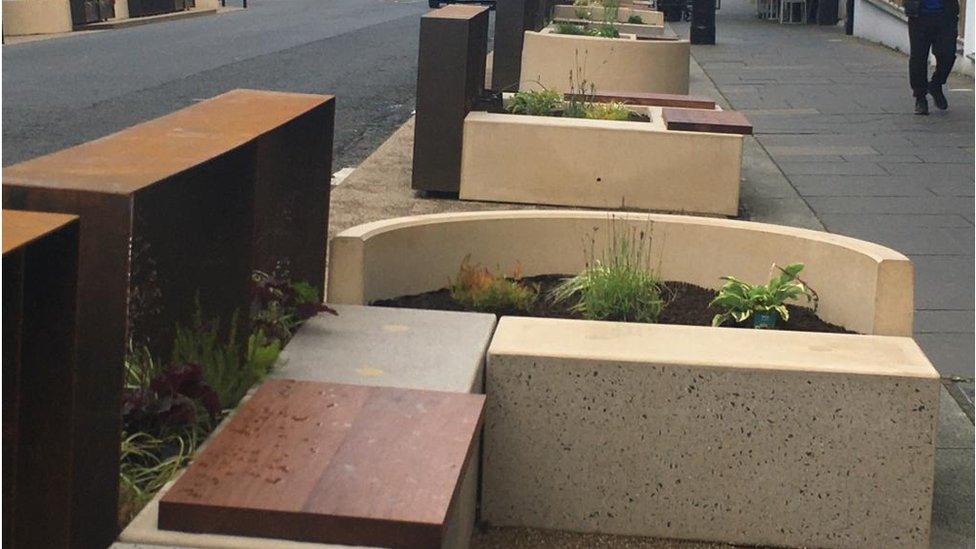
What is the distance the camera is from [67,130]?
1272cm

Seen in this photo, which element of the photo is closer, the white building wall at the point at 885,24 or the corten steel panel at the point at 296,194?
the corten steel panel at the point at 296,194

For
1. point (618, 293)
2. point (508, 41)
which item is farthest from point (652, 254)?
point (508, 41)

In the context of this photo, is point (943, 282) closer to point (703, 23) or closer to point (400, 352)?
point (400, 352)

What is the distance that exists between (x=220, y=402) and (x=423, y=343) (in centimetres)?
86

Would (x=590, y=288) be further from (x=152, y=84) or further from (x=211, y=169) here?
(x=152, y=84)

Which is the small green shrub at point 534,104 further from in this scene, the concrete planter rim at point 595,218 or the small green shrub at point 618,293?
the small green shrub at point 618,293

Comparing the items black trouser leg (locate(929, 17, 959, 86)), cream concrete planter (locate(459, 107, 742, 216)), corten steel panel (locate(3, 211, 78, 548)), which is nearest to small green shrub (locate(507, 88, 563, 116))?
cream concrete planter (locate(459, 107, 742, 216))

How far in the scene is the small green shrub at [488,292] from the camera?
5094mm

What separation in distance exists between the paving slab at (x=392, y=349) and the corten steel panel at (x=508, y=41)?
1084 cm

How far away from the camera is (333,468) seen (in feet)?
10.2

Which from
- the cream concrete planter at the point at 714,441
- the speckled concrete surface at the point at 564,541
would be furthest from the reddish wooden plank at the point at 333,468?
the speckled concrete surface at the point at 564,541

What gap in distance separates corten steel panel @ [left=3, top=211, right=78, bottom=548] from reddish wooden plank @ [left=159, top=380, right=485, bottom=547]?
32cm

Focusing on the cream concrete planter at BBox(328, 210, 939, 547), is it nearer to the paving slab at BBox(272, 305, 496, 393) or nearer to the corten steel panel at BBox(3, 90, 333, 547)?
the paving slab at BBox(272, 305, 496, 393)

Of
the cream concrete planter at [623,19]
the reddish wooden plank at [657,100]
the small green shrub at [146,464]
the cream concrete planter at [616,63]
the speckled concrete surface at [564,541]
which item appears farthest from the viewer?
the cream concrete planter at [623,19]
